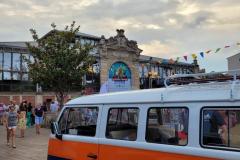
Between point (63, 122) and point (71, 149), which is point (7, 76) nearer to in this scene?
point (63, 122)

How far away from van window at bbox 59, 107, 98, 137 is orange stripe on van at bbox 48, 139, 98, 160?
0.66 feet

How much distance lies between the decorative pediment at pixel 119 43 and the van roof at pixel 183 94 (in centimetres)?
5165

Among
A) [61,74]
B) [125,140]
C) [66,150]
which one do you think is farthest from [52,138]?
[61,74]

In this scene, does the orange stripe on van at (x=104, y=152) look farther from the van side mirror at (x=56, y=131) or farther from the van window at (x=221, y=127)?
the van window at (x=221, y=127)

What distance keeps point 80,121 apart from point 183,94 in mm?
2443

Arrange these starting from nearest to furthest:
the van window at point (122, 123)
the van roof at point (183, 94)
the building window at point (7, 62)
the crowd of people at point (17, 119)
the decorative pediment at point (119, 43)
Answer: the van roof at point (183, 94) → the van window at point (122, 123) → the crowd of people at point (17, 119) → the building window at point (7, 62) → the decorative pediment at point (119, 43)

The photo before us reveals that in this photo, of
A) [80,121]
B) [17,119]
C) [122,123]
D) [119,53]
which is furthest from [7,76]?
[122,123]

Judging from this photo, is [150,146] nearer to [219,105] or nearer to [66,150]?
[219,105]

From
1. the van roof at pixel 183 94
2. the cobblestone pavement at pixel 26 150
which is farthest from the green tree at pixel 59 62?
the van roof at pixel 183 94

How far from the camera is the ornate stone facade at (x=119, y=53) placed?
193ft

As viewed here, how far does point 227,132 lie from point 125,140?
6.10 feet

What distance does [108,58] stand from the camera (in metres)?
59.5

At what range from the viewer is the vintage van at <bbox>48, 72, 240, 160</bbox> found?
214 inches

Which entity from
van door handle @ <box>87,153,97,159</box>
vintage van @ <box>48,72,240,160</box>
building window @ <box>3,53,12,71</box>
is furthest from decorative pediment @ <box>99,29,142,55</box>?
van door handle @ <box>87,153,97,159</box>
